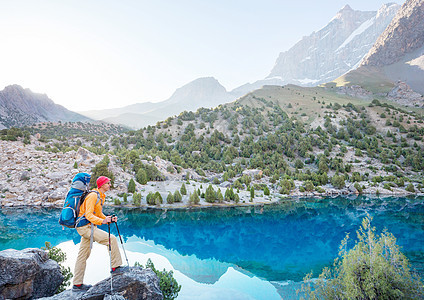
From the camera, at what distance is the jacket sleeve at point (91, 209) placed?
14.6 feet

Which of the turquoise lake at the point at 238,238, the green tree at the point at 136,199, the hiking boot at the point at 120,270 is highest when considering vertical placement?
the hiking boot at the point at 120,270

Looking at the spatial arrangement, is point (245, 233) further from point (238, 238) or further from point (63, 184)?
point (63, 184)

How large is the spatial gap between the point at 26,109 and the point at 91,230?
445 ft

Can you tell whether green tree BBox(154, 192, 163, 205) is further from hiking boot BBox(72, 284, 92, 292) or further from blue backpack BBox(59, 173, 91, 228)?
blue backpack BBox(59, 173, 91, 228)

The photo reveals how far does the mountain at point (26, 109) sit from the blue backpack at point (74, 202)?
101 m

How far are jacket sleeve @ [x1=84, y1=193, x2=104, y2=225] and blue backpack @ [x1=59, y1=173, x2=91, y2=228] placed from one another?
20 centimetres

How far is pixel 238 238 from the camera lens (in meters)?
16.4

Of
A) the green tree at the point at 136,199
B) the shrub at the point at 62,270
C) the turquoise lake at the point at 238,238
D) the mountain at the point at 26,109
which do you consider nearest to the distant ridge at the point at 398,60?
the turquoise lake at the point at 238,238

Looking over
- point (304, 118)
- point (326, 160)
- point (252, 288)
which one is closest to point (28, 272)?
point (252, 288)

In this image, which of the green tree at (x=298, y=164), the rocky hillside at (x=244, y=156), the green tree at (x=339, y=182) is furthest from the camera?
the green tree at (x=298, y=164)

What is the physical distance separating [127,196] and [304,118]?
5553 centimetres

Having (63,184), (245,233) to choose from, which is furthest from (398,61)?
(63,184)

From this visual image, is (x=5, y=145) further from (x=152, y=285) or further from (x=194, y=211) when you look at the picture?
(x=152, y=285)

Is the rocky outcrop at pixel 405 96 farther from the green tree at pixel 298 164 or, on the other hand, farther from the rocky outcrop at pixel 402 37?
the green tree at pixel 298 164
